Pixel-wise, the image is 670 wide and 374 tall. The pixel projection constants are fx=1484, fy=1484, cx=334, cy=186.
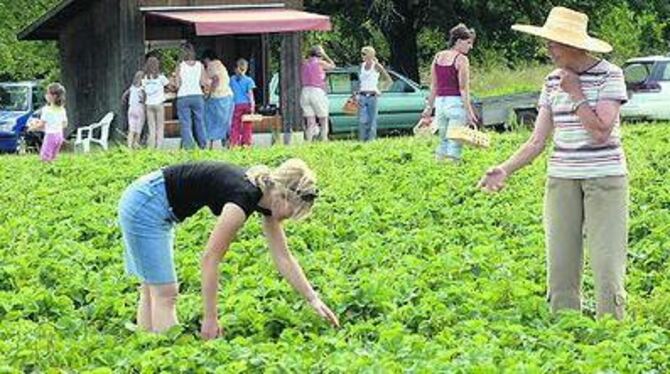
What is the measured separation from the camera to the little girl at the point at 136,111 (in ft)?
82.3

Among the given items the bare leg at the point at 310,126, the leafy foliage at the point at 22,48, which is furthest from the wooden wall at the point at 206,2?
the leafy foliage at the point at 22,48

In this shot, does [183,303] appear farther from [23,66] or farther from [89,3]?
[23,66]

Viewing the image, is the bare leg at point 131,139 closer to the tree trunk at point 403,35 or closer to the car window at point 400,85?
the car window at point 400,85

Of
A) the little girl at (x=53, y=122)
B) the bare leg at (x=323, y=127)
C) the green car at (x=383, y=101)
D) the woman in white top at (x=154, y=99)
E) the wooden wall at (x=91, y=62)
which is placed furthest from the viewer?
the green car at (x=383, y=101)

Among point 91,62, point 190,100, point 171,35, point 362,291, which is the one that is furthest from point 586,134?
point 91,62

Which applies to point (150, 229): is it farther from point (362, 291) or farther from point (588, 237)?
point (588, 237)

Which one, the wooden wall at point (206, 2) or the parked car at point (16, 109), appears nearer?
the wooden wall at point (206, 2)

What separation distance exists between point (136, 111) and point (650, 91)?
11.3 meters

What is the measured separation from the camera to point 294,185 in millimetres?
7457

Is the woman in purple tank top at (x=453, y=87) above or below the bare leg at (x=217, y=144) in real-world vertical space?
above

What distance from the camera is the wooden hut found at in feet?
91.1

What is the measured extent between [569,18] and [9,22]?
38.6 metres

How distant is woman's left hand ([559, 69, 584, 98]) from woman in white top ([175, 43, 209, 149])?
1552 cm

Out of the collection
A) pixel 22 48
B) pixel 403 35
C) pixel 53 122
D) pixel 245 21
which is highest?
pixel 245 21
